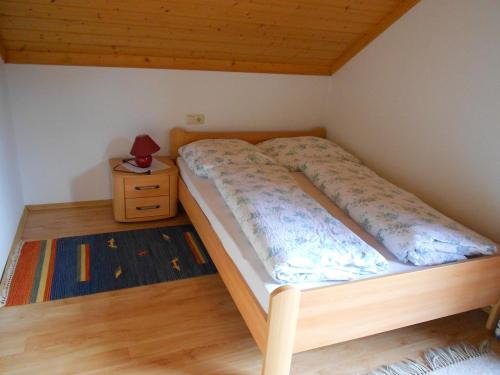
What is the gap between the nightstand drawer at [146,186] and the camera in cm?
269

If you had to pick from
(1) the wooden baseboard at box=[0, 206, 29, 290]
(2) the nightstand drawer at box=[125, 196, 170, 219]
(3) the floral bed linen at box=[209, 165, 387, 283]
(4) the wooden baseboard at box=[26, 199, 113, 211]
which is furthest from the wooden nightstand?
(3) the floral bed linen at box=[209, 165, 387, 283]

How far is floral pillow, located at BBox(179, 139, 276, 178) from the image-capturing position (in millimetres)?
2531

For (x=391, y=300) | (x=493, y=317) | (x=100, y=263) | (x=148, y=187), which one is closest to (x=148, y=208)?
(x=148, y=187)

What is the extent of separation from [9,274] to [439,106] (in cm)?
267

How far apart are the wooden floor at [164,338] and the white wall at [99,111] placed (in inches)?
48.1

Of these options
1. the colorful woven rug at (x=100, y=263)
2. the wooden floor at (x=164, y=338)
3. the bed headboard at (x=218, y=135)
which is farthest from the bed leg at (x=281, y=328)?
the bed headboard at (x=218, y=135)

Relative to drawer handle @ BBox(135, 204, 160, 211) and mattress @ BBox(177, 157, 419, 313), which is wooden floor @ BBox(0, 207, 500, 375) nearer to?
mattress @ BBox(177, 157, 419, 313)

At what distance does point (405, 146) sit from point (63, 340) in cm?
231

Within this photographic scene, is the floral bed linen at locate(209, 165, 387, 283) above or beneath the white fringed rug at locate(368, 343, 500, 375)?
above

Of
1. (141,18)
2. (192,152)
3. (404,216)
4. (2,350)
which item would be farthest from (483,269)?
(141,18)

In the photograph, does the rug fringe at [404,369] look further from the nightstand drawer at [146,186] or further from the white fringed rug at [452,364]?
the nightstand drawer at [146,186]

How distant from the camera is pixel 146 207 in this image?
2799 mm

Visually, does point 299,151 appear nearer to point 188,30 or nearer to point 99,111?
point 188,30

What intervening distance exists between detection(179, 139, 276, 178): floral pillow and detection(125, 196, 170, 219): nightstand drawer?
37cm
